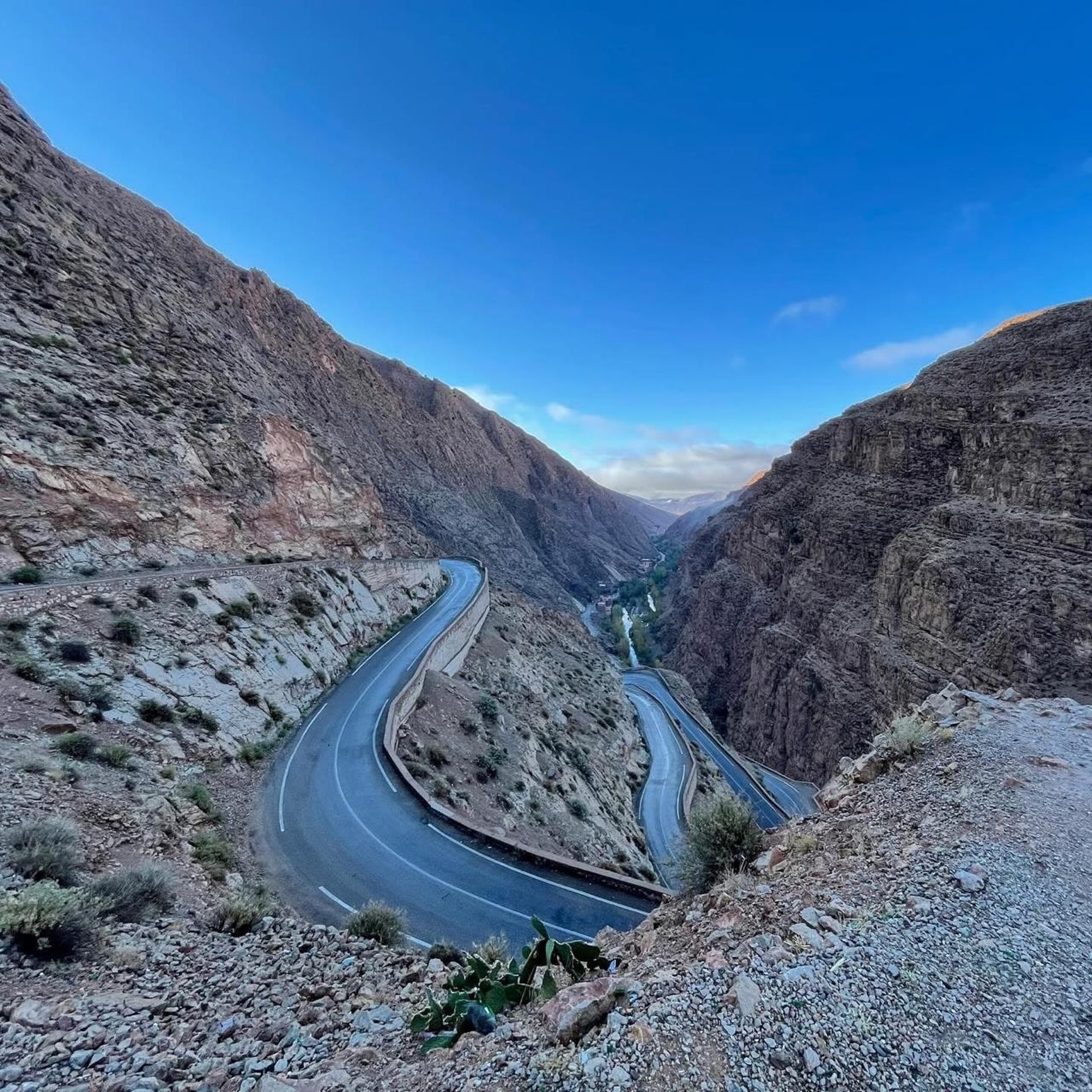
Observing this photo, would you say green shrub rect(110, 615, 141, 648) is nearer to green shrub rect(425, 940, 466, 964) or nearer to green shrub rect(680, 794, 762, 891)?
green shrub rect(425, 940, 466, 964)

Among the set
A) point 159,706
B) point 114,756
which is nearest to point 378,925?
point 114,756

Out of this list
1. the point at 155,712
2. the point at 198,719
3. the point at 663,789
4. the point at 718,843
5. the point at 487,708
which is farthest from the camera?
the point at 663,789

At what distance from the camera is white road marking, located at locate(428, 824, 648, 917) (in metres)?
10.1

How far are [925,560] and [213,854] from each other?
43.3 meters

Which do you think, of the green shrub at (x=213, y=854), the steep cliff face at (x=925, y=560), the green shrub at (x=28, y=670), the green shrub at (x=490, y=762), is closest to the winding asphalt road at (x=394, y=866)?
the green shrub at (x=213, y=854)

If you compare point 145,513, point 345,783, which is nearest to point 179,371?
point 145,513

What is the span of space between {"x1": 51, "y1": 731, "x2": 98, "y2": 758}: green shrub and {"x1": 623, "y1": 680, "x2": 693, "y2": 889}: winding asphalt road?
14838mm

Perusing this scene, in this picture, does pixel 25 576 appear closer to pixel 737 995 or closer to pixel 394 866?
pixel 394 866

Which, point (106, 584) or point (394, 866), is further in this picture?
point (106, 584)

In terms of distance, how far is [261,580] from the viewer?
63.0 feet

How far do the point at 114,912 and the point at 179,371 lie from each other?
28.0 m

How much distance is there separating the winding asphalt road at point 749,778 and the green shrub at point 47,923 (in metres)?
31.7

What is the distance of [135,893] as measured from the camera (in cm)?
603

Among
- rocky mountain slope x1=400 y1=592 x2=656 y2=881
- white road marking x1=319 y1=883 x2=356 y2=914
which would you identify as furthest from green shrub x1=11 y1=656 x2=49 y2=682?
rocky mountain slope x1=400 y1=592 x2=656 y2=881
